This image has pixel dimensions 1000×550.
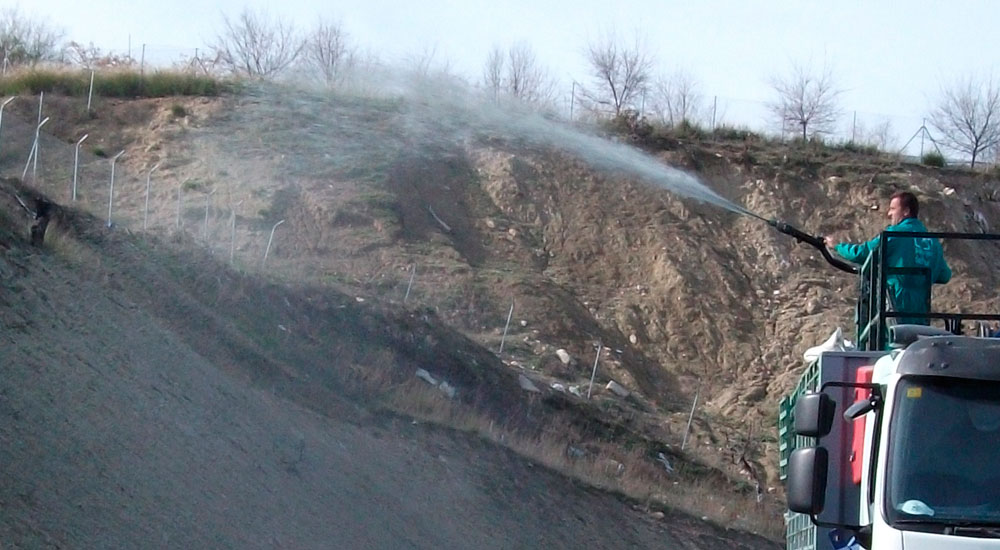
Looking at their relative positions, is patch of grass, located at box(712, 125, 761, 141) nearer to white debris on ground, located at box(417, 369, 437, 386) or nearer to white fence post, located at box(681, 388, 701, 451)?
white fence post, located at box(681, 388, 701, 451)

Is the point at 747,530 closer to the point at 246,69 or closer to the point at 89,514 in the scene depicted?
the point at 89,514

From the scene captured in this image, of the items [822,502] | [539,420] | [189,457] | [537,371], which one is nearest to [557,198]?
[537,371]

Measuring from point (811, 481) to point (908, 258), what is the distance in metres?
2.83

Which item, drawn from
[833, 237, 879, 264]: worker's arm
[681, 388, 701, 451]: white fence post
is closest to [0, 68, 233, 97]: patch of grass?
[681, 388, 701, 451]: white fence post

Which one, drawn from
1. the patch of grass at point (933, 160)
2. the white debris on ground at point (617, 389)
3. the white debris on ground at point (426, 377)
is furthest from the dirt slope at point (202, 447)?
the patch of grass at point (933, 160)

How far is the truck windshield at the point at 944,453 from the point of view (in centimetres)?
607

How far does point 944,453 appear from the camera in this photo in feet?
20.4

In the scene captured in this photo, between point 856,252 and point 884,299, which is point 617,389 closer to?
point 856,252

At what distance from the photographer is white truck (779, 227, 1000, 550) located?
605 centimetres

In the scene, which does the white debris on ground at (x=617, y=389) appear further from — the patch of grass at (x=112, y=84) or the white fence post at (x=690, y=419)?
the patch of grass at (x=112, y=84)

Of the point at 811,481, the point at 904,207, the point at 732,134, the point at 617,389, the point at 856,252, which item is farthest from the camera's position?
the point at 732,134

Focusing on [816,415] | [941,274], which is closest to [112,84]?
[941,274]

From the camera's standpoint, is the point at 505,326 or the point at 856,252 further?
the point at 505,326

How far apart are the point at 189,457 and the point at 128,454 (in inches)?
39.9
